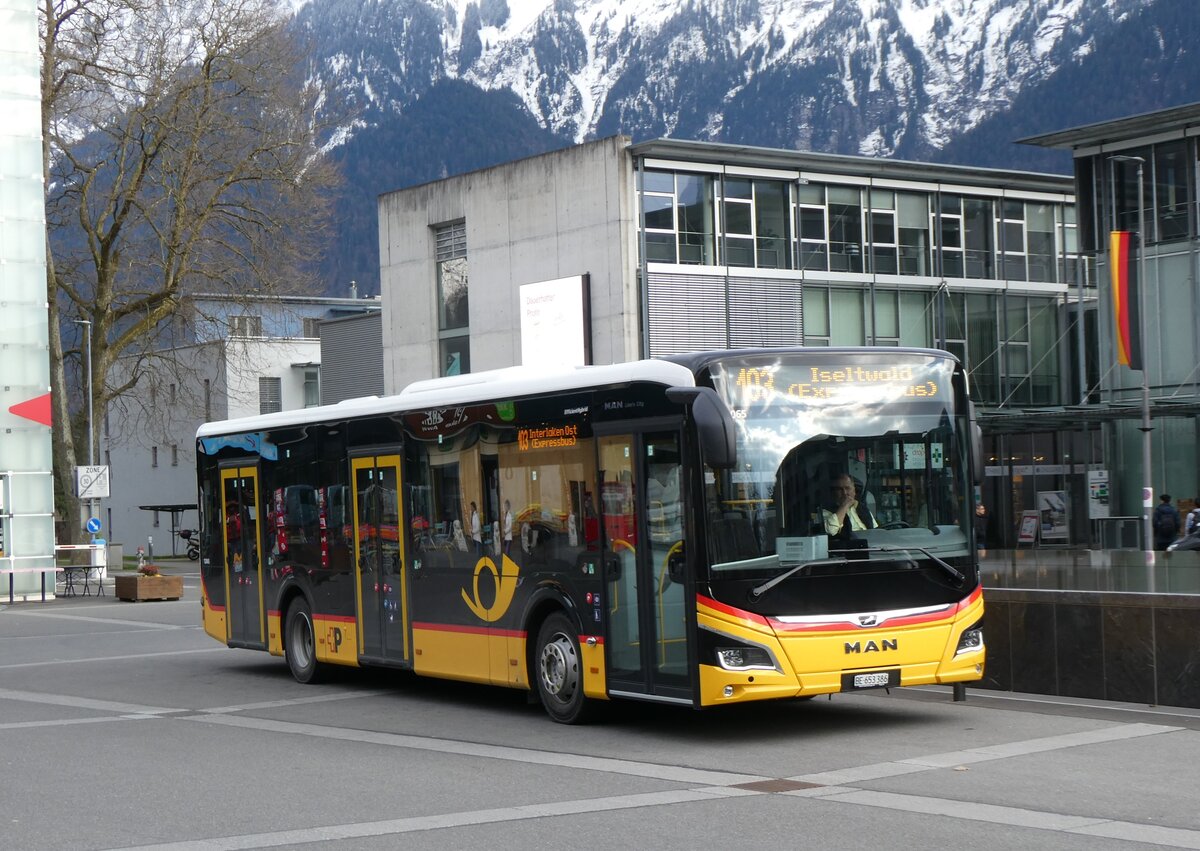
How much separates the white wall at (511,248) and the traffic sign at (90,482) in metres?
12.2

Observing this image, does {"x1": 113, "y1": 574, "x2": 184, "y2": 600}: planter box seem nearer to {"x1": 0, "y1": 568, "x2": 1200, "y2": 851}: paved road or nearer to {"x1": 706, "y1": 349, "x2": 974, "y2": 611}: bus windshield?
{"x1": 0, "y1": 568, "x2": 1200, "y2": 851}: paved road

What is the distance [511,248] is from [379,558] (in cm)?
3483

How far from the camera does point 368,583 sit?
16219 mm

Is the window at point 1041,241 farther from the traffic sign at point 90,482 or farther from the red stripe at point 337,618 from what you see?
the red stripe at point 337,618

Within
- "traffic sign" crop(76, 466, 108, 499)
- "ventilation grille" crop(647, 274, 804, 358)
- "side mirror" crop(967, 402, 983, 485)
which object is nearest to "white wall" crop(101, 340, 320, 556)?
"traffic sign" crop(76, 466, 108, 499)

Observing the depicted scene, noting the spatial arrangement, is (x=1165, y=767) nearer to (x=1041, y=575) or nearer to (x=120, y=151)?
(x=1041, y=575)

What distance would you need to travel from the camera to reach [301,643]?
1784cm

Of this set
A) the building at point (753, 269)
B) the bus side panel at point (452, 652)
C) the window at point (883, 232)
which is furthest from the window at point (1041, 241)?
the bus side panel at point (452, 652)

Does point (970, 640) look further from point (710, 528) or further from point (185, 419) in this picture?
point (185, 419)

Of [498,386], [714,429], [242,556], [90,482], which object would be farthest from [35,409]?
[714,429]

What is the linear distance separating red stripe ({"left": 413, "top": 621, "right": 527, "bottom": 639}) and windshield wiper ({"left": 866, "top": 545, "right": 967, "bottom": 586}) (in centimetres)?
318

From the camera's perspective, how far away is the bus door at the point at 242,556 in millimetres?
18641

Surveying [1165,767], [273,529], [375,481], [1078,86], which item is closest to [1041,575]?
[1165,767]

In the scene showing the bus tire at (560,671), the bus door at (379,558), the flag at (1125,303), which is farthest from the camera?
the flag at (1125,303)
